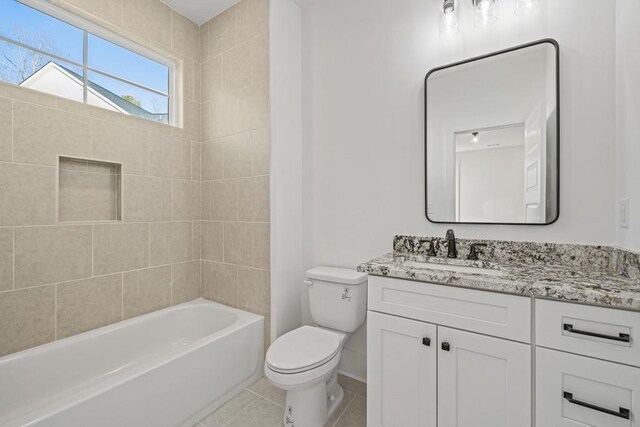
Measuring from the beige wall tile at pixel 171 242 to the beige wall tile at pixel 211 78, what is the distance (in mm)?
1142

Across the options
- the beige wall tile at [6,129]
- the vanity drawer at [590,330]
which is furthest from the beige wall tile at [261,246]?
the vanity drawer at [590,330]

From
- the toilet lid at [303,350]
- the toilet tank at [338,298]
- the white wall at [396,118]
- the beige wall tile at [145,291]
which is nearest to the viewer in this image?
the white wall at [396,118]

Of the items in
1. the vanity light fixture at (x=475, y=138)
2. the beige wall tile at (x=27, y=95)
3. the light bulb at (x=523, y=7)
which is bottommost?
the vanity light fixture at (x=475, y=138)

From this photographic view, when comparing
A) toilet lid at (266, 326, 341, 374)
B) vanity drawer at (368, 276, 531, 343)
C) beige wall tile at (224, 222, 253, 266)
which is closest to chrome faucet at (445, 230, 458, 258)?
vanity drawer at (368, 276, 531, 343)

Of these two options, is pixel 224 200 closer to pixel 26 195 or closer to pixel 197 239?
pixel 197 239

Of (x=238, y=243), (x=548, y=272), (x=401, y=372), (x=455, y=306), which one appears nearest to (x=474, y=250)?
(x=548, y=272)

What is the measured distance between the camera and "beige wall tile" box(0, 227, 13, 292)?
1.50m

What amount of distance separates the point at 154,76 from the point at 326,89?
1.44 m

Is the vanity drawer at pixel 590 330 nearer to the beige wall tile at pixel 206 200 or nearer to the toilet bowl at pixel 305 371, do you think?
the toilet bowl at pixel 305 371

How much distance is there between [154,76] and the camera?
230 centimetres

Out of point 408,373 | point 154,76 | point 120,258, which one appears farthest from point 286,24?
point 408,373

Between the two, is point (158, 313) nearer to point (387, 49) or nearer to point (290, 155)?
point (290, 155)

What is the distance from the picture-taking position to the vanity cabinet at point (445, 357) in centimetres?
103

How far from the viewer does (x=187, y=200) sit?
240 centimetres
